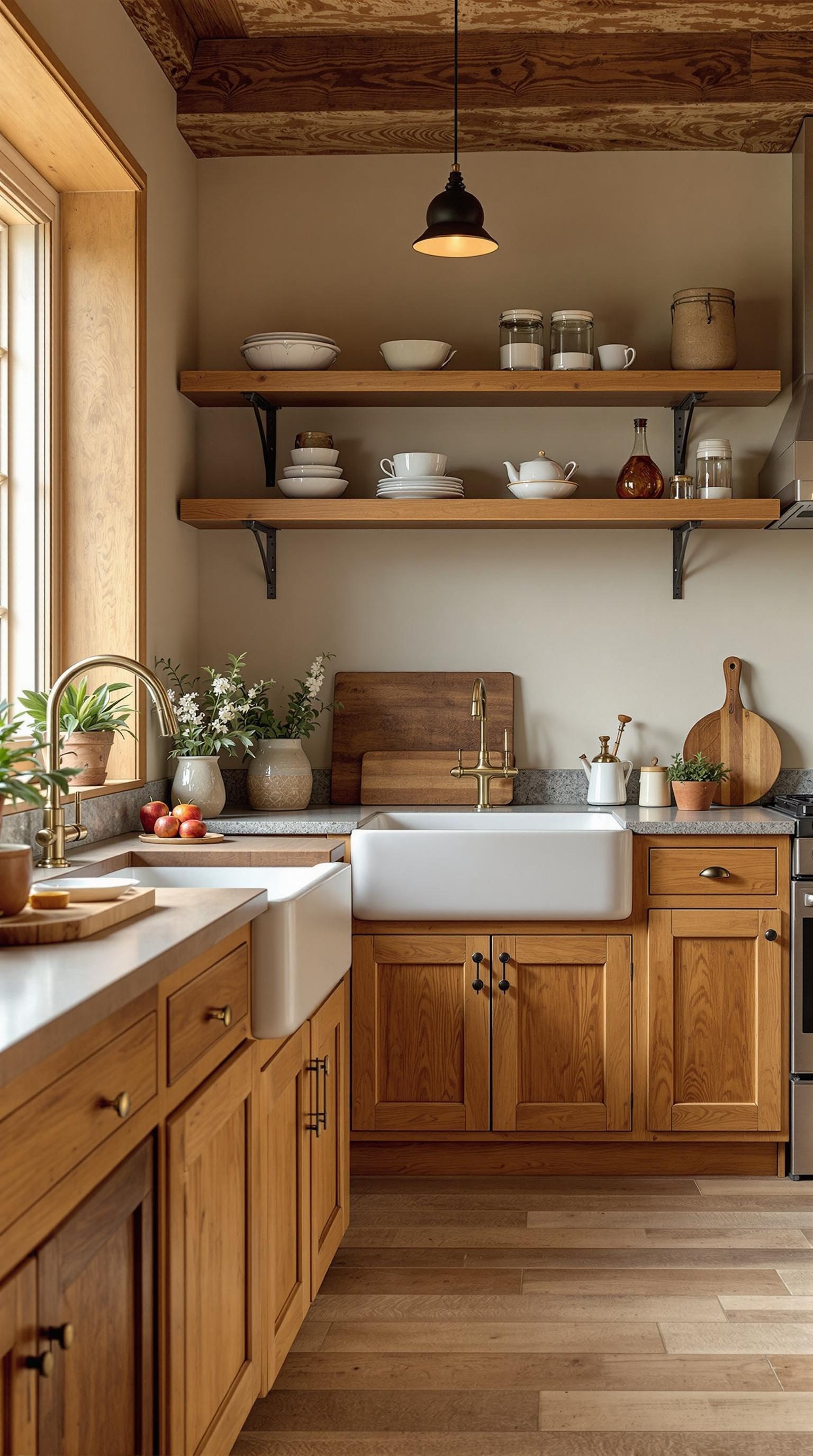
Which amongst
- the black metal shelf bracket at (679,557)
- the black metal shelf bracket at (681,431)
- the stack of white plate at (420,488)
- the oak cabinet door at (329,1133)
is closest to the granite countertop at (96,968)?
the oak cabinet door at (329,1133)

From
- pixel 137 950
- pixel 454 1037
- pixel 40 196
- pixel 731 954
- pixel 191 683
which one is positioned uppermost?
pixel 40 196

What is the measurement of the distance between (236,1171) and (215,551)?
219 centimetres

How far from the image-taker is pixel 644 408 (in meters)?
3.52

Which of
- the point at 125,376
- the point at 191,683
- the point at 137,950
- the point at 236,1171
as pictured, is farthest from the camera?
the point at 191,683

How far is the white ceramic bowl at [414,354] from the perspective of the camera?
3.27 metres

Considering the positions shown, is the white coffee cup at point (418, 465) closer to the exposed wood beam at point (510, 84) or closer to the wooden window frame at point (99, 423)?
the wooden window frame at point (99, 423)

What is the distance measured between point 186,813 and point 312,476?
106cm

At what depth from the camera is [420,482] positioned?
3273 millimetres

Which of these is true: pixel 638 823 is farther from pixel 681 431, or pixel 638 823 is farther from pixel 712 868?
pixel 681 431

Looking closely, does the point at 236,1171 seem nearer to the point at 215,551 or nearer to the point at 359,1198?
the point at 359,1198

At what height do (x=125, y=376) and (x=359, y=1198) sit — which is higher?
(x=125, y=376)

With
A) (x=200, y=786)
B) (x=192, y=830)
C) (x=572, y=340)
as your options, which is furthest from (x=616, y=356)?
(x=192, y=830)

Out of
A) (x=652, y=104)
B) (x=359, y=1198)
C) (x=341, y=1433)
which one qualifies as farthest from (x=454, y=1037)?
(x=652, y=104)

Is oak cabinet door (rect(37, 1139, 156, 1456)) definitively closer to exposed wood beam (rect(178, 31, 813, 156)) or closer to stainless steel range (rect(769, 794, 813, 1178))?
stainless steel range (rect(769, 794, 813, 1178))
